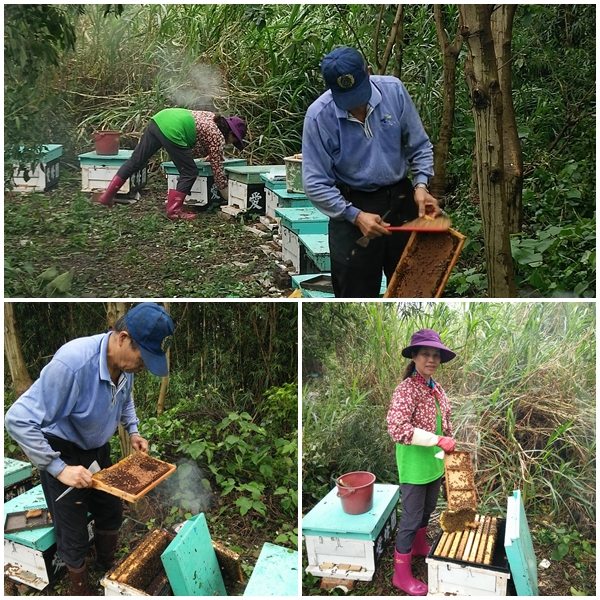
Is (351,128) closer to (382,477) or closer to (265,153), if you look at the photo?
(382,477)

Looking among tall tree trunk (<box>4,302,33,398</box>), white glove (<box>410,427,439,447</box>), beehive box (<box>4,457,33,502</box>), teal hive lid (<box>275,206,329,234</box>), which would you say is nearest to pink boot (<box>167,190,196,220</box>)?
teal hive lid (<box>275,206,329,234</box>)

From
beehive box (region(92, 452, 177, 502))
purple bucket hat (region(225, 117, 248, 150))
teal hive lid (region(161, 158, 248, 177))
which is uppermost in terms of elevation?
purple bucket hat (region(225, 117, 248, 150))

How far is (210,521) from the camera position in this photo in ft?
13.1

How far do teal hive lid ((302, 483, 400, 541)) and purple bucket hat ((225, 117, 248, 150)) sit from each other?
4468mm

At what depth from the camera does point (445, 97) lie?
5.70 meters

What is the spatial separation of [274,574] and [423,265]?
5.49 feet

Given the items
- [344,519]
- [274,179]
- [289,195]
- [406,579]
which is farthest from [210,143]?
[406,579]

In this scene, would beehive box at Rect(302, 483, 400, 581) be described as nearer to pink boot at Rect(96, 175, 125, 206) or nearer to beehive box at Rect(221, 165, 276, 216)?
beehive box at Rect(221, 165, 276, 216)

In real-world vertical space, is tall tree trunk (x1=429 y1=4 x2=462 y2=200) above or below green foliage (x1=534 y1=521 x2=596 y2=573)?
above

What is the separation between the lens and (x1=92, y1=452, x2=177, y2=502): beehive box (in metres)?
3.14

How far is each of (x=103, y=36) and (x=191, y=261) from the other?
2.88 metres

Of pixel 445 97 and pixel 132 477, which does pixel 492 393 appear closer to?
pixel 132 477

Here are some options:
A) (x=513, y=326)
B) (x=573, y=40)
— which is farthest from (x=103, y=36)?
(x=513, y=326)

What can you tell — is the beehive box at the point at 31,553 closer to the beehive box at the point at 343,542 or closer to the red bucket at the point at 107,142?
the beehive box at the point at 343,542
